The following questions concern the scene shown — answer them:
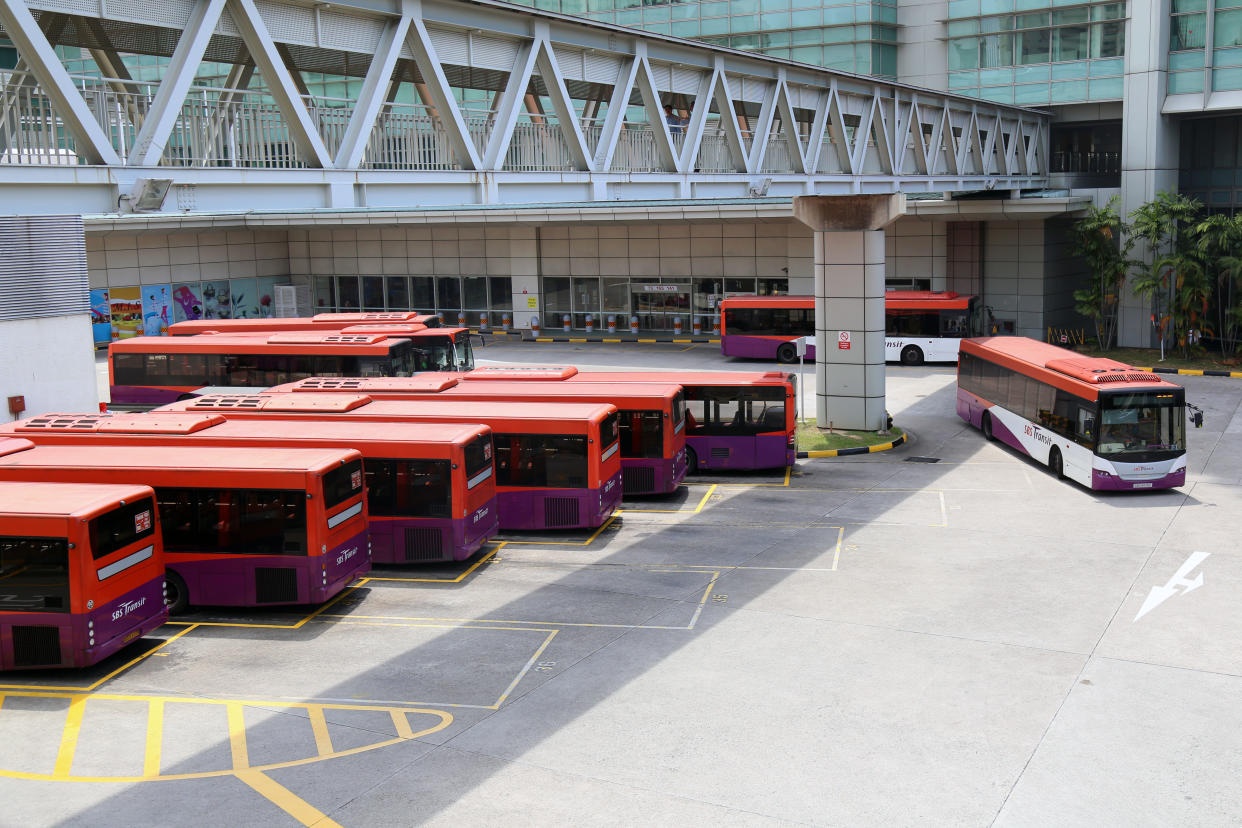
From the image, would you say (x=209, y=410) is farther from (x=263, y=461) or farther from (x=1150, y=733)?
(x=1150, y=733)

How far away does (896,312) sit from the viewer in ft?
132

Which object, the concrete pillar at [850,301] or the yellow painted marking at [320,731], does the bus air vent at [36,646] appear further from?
the concrete pillar at [850,301]

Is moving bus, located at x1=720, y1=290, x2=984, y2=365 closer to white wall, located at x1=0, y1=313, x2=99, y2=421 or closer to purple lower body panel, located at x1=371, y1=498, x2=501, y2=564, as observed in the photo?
white wall, located at x1=0, y1=313, x2=99, y2=421

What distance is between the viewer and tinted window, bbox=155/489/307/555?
52.2 ft

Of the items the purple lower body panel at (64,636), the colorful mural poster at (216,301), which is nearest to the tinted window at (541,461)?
the purple lower body panel at (64,636)

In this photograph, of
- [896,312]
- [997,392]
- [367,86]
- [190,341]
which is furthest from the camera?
[896,312]

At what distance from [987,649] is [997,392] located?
1449cm

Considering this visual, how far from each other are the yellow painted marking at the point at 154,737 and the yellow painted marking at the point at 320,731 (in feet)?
4.90

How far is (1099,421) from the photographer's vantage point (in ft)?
74.2

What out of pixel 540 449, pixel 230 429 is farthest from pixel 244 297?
pixel 540 449

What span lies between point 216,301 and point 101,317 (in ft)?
17.9

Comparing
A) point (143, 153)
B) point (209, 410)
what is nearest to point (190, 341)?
point (209, 410)

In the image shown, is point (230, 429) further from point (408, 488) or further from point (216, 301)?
point (216, 301)

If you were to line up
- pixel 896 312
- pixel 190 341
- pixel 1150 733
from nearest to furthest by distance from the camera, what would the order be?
1. pixel 1150 733
2. pixel 190 341
3. pixel 896 312
